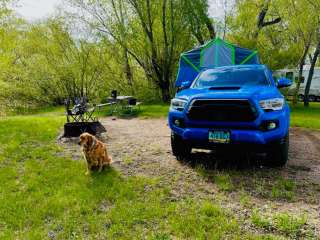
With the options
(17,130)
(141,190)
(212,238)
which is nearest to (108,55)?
Result: (17,130)

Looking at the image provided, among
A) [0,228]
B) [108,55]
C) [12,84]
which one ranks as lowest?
[0,228]

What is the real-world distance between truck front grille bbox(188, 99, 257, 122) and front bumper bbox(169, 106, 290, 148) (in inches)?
2.9

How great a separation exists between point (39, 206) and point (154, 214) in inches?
55.5

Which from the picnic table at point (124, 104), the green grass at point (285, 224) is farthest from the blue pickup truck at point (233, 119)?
the picnic table at point (124, 104)

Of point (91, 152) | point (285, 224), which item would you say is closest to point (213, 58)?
point (91, 152)

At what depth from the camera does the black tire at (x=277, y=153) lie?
4230 millimetres

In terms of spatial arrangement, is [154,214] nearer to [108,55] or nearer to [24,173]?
[24,173]

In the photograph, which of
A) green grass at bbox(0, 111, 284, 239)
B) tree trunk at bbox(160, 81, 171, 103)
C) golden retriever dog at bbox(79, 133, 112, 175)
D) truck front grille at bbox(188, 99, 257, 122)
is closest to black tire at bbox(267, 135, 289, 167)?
truck front grille at bbox(188, 99, 257, 122)

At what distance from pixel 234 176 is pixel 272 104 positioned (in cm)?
124

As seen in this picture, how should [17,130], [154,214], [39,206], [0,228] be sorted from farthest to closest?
1. [17,130]
2. [39,206]
3. [154,214]
4. [0,228]

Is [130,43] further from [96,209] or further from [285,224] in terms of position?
[285,224]

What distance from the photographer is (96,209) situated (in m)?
3.22

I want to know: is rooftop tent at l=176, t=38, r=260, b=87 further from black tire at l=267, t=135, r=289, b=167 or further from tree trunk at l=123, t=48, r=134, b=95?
tree trunk at l=123, t=48, r=134, b=95

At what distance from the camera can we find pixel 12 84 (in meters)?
21.6
